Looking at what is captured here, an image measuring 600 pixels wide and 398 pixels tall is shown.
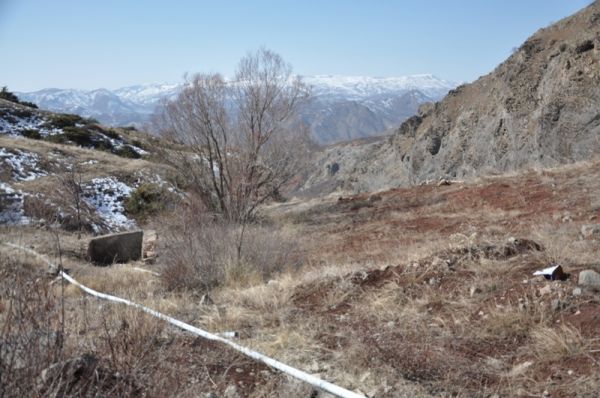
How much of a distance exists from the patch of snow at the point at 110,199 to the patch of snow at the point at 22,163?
2.09 metres

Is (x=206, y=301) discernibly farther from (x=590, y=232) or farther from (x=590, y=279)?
(x=590, y=232)

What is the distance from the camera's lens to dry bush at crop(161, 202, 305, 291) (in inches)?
276

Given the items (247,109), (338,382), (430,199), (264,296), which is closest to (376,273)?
(264,296)

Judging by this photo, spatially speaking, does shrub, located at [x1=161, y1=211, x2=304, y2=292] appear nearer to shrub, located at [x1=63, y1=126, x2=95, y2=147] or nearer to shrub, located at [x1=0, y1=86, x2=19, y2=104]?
shrub, located at [x1=63, y1=126, x2=95, y2=147]

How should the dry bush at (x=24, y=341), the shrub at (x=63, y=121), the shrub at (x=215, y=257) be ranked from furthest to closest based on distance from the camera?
1. the shrub at (x=63, y=121)
2. the shrub at (x=215, y=257)
3. the dry bush at (x=24, y=341)

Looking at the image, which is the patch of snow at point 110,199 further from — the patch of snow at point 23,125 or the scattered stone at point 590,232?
the scattered stone at point 590,232

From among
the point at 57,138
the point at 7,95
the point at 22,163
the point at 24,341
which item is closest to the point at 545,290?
the point at 24,341

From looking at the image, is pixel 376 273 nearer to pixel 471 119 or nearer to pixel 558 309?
pixel 558 309

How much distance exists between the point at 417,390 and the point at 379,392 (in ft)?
0.74

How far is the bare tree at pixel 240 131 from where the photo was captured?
16688 mm

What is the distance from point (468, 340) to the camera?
→ 367cm

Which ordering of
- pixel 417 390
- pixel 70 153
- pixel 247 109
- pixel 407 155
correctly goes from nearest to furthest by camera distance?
1. pixel 417 390
2. pixel 247 109
3. pixel 70 153
4. pixel 407 155

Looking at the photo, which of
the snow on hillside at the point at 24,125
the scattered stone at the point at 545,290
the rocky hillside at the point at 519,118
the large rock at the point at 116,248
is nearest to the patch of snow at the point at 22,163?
the snow on hillside at the point at 24,125

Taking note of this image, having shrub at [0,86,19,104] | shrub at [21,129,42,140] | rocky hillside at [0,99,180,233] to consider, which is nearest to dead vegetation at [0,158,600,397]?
rocky hillside at [0,99,180,233]
